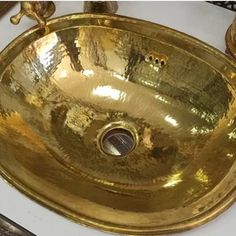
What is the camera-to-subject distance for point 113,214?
2.70 ft

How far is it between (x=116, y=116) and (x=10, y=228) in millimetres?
294

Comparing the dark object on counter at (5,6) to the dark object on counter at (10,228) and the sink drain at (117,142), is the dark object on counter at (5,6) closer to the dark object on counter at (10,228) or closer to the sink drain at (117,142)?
the sink drain at (117,142)

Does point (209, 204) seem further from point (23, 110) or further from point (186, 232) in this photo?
point (23, 110)

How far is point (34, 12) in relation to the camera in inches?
38.5

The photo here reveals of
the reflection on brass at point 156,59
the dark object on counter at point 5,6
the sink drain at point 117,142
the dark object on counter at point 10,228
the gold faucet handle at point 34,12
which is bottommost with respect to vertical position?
the dark object on counter at point 10,228

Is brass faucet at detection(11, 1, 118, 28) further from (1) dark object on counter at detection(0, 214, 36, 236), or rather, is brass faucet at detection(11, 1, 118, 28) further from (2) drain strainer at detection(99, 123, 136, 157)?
(1) dark object on counter at detection(0, 214, 36, 236)

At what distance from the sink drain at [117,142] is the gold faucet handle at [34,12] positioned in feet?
0.76

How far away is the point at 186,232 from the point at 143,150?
0.20 metres

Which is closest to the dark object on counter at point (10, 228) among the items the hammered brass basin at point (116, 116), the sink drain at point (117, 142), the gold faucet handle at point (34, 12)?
the hammered brass basin at point (116, 116)

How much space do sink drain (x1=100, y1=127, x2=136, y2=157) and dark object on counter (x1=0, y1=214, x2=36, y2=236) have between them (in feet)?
0.74

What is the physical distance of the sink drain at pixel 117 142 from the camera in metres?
0.97

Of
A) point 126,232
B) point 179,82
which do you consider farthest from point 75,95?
point 126,232

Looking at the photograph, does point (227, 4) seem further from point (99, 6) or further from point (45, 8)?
point (45, 8)

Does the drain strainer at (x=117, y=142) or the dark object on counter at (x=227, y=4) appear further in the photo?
the dark object on counter at (x=227, y=4)
